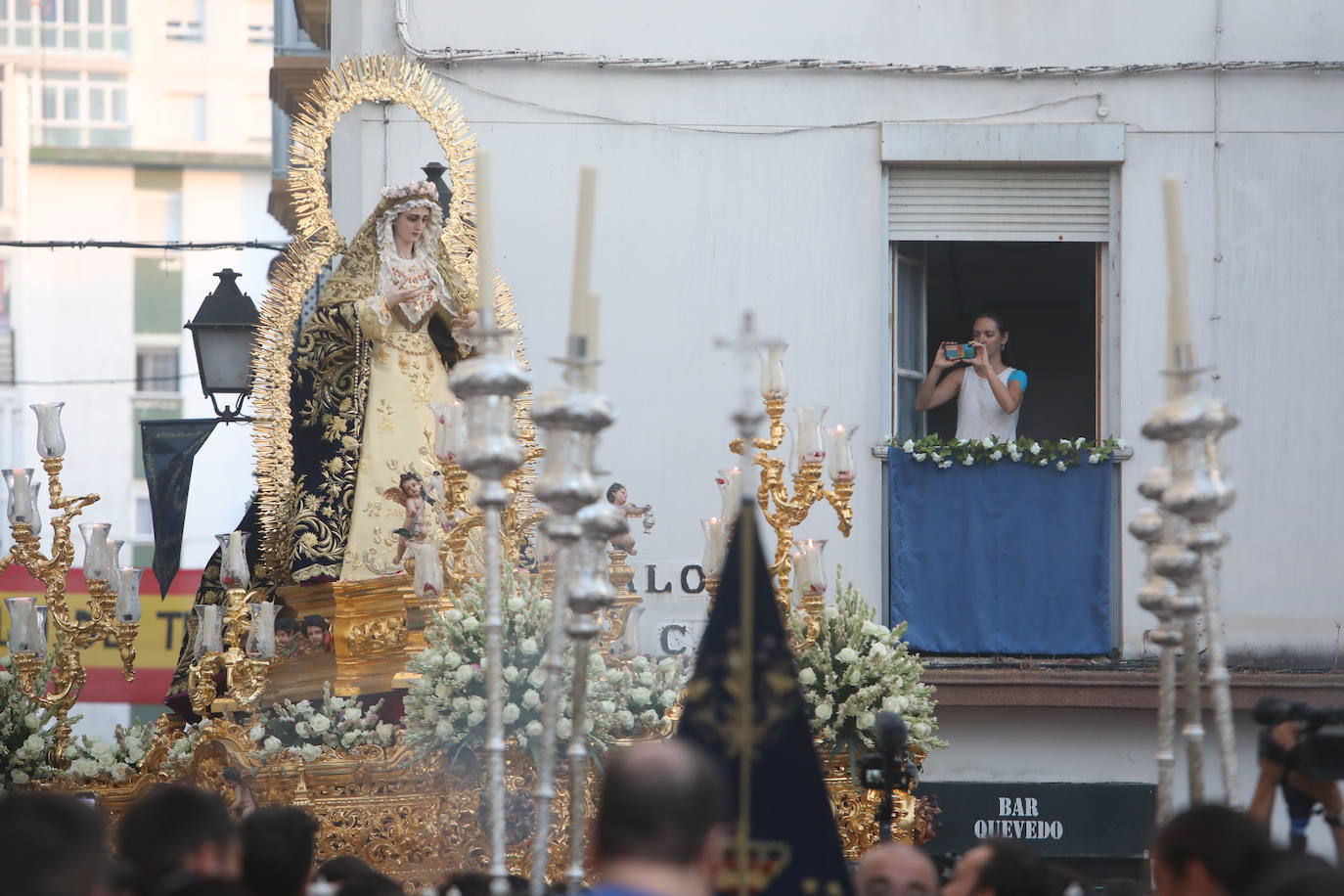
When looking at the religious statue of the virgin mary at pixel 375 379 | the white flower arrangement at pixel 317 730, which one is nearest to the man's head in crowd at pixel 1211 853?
the white flower arrangement at pixel 317 730

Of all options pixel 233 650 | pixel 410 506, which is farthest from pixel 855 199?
pixel 233 650

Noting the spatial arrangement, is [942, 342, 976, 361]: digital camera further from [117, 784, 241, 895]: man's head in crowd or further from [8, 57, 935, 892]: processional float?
[117, 784, 241, 895]: man's head in crowd

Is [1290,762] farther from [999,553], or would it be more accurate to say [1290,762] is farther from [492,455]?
[999,553]

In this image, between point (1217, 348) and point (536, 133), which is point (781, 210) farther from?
point (1217, 348)

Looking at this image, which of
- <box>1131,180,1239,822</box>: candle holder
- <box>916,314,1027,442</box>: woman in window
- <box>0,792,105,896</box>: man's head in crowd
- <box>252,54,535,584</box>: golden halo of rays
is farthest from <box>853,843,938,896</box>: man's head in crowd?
<box>916,314,1027,442</box>: woman in window

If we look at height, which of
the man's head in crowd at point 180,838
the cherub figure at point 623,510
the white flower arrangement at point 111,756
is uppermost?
the cherub figure at point 623,510

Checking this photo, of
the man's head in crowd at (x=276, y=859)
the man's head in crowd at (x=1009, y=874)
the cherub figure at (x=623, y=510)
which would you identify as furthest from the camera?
the cherub figure at (x=623, y=510)

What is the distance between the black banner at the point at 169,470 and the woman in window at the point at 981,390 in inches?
147

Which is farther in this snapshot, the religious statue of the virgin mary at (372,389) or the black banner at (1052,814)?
the black banner at (1052,814)

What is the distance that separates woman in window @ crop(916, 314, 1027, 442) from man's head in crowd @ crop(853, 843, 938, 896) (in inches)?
258

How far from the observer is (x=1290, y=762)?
512cm

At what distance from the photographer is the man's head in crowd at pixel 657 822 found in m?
3.60

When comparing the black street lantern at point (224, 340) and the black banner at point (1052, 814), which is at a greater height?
the black street lantern at point (224, 340)

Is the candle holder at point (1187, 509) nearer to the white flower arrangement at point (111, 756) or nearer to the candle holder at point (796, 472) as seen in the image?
the candle holder at point (796, 472)
